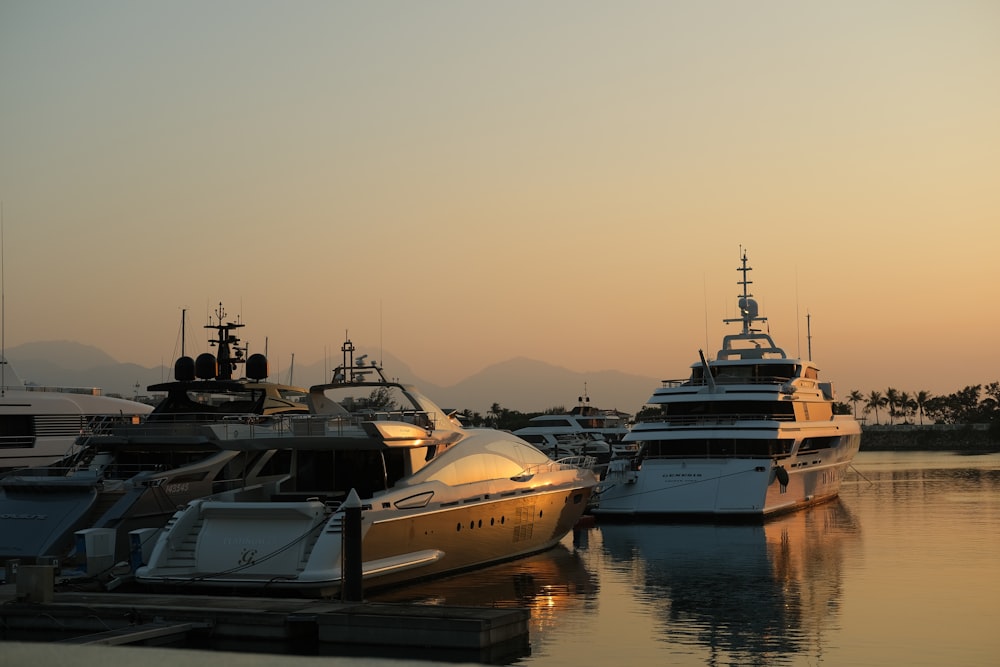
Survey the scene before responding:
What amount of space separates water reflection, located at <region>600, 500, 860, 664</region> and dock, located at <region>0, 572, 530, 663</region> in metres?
3.32

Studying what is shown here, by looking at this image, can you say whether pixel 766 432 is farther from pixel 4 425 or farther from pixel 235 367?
pixel 4 425

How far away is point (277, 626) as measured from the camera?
16.4 metres

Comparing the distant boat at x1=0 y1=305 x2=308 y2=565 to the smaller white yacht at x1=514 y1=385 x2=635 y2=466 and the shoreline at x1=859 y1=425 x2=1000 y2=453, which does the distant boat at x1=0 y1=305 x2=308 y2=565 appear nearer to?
the smaller white yacht at x1=514 y1=385 x2=635 y2=466

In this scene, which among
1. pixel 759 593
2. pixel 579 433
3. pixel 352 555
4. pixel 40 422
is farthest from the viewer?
pixel 579 433

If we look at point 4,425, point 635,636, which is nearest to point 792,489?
point 635,636

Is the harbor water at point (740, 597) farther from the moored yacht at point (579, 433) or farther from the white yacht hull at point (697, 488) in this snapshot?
the moored yacht at point (579, 433)

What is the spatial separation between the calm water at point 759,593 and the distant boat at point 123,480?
17.6 ft

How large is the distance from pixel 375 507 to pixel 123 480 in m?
7.03

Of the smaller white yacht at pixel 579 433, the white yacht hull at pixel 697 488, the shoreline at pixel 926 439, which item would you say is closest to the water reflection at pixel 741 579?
the white yacht hull at pixel 697 488

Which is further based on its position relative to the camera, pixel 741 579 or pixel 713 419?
pixel 713 419

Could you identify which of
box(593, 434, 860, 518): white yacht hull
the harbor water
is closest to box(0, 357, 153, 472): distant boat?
box(593, 434, 860, 518): white yacht hull

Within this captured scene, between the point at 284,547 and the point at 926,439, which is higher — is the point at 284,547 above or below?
above

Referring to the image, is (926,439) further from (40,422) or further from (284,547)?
(284,547)

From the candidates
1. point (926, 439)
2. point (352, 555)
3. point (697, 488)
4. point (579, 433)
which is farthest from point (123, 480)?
point (926, 439)
